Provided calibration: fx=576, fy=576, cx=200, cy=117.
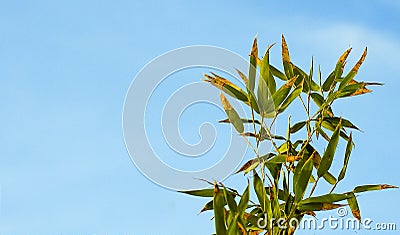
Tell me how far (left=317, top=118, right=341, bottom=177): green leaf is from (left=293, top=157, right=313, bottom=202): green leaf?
0.07m

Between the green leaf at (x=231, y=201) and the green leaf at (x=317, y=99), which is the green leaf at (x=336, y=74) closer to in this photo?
the green leaf at (x=317, y=99)

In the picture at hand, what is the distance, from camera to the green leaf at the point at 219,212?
5.19 ft

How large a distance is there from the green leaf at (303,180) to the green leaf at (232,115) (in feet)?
0.88

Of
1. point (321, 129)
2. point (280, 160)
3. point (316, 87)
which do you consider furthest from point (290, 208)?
point (316, 87)

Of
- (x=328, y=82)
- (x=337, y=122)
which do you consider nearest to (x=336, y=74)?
(x=328, y=82)

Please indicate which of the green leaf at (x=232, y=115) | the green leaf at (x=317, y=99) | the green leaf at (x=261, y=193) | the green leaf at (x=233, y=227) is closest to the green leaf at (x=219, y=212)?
the green leaf at (x=233, y=227)

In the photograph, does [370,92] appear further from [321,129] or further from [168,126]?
[168,126]

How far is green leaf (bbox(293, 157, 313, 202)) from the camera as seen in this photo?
5.64ft

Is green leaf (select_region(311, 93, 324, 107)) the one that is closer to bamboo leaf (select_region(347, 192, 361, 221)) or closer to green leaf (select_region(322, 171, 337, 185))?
green leaf (select_region(322, 171, 337, 185))

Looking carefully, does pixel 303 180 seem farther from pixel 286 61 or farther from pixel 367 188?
pixel 286 61

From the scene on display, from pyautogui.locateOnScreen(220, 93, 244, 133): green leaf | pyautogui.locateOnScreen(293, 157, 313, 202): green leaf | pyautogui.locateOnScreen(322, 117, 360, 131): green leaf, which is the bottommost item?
pyautogui.locateOnScreen(293, 157, 313, 202): green leaf

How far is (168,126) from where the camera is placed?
209 centimetres

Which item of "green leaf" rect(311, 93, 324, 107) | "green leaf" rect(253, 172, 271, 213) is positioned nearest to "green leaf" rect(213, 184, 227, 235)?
"green leaf" rect(253, 172, 271, 213)

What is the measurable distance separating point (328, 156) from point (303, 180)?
4.6 inches
